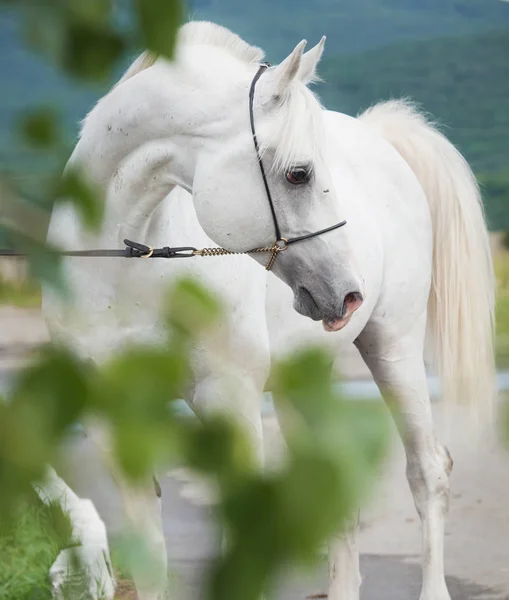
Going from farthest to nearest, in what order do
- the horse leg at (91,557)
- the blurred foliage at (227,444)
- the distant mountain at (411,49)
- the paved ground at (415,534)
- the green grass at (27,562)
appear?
the distant mountain at (411,49), the paved ground at (415,534), the green grass at (27,562), the horse leg at (91,557), the blurred foliage at (227,444)

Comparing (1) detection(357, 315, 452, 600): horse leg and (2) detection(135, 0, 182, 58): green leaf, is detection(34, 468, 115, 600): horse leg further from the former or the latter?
(2) detection(135, 0, 182, 58): green leaf

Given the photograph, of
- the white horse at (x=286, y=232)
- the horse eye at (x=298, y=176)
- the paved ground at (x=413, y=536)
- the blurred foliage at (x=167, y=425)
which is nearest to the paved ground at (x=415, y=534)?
the paved ground at (x=413, y=536)

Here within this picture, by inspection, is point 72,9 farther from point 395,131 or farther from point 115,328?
point 395,131

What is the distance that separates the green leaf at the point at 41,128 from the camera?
0.46 m

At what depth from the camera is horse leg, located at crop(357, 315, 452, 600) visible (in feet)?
9.07

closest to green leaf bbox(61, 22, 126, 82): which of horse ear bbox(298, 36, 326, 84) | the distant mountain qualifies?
horse ear bbox(298, 36, 326, 84)

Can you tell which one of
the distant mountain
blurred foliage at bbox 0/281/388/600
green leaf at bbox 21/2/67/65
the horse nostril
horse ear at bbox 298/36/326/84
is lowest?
blurred foliage at bbox 0/281/388/600

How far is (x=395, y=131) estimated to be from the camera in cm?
290

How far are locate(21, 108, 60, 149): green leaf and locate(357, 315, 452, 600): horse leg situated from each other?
2.27m

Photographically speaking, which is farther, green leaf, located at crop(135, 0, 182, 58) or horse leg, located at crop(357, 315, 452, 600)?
horse leg, located at crop(357, 315, 452, 600)

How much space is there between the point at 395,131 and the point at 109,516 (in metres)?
1.69

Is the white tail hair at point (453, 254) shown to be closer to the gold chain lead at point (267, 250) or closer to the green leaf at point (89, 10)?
the gold chain lead at point (267, 250)

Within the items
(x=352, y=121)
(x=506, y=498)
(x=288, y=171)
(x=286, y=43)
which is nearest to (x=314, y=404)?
(x=288, y=171)

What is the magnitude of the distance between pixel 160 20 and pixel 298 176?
1574mm
